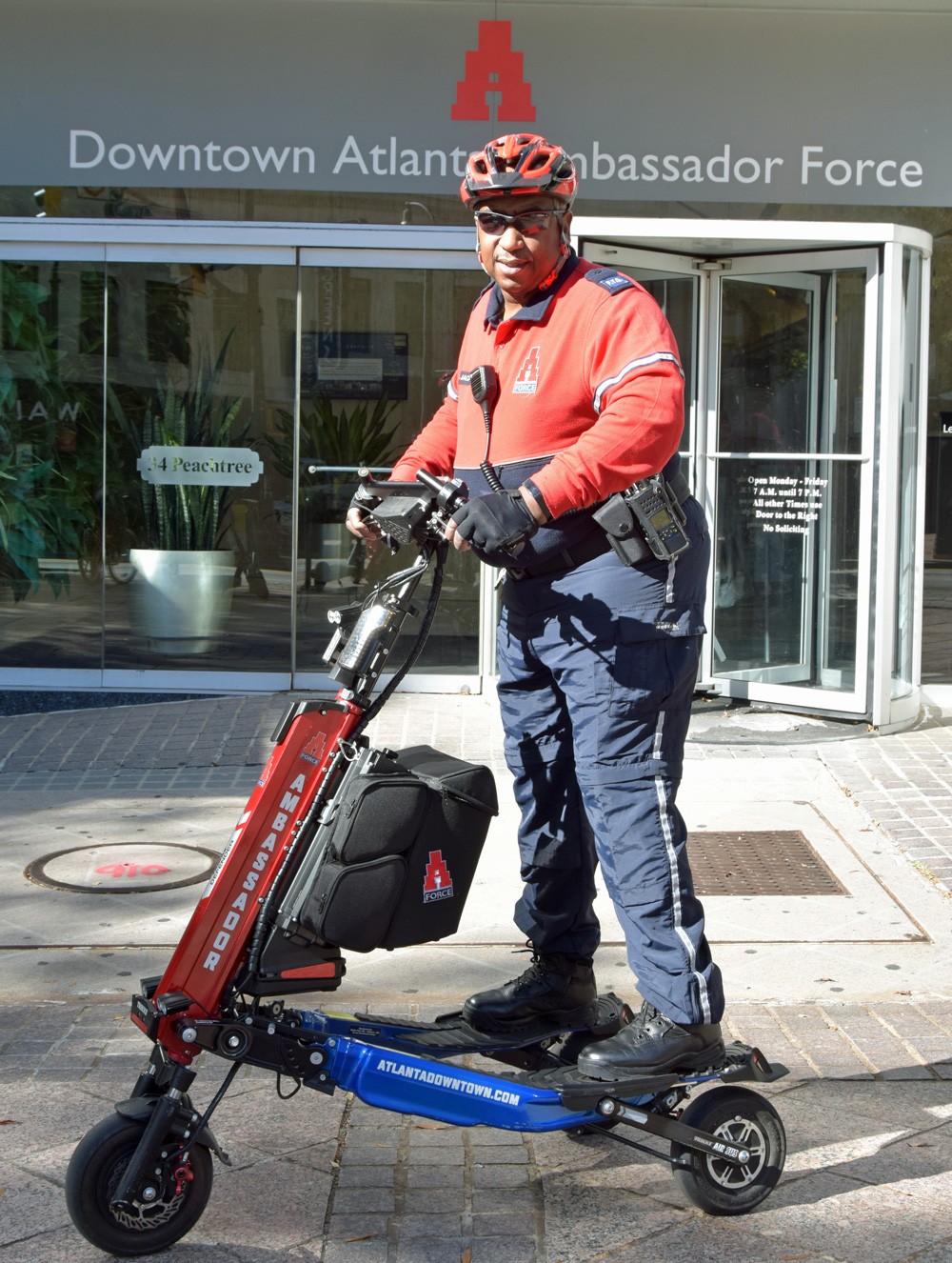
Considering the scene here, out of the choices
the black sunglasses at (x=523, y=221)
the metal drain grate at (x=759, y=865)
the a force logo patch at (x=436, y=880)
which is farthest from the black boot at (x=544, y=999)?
the metal drain grate at (x=759, y=865)

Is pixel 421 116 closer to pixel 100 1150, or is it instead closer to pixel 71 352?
pixel 71 352

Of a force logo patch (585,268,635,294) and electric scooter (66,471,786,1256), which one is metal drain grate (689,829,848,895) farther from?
a force logo patch (585,268,635,294)

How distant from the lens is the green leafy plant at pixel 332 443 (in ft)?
29.4

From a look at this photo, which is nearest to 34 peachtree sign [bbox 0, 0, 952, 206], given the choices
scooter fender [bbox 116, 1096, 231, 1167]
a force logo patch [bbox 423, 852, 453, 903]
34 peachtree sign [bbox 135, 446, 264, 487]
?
34 peachtree sign [bbox 135, 446, 264, 487]

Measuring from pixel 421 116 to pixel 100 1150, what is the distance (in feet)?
23.8

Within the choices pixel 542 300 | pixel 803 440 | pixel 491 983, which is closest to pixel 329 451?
pixel 803 440

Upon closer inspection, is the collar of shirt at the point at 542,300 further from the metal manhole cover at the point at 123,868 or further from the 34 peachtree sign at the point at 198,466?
the 34 peachtree sign at the point at 198,466

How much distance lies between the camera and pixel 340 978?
116 inches

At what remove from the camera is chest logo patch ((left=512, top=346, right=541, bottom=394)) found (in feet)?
10.3

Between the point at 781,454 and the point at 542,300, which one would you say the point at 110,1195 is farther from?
the point at 781,454

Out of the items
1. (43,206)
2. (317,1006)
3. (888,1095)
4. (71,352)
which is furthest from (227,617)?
(888,1095)

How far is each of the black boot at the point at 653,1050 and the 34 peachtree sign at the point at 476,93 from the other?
21.9ft

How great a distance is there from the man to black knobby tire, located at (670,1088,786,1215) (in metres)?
0.09

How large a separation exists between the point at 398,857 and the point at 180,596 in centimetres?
658
